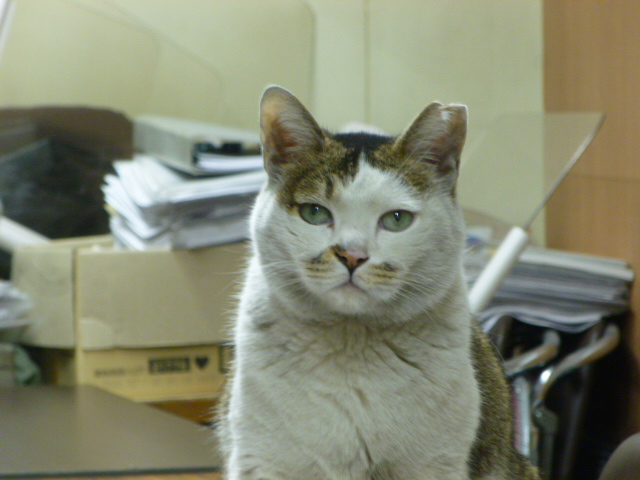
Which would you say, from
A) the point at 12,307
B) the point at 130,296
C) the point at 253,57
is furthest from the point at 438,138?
the point at 253,57

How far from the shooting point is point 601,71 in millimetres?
1664

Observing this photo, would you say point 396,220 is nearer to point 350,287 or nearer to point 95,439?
point 350,287

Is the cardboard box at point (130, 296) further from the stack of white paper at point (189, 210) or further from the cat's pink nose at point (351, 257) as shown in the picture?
the cat's pink nose at point (351, 257)

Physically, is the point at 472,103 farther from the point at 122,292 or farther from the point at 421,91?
the point at 122,292

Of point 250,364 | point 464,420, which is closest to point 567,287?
point 464,420

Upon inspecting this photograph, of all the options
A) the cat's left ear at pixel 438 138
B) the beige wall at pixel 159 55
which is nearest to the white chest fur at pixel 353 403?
the cat's left ear at pixel 438 138

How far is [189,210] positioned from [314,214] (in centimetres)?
93

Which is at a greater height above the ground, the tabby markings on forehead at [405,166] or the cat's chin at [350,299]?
the tabby markings on forehead at [405,166]

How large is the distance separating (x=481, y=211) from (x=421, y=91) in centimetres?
84

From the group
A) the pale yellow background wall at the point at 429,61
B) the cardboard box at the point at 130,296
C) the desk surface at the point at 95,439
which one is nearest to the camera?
the desk surface at the point at 95,439

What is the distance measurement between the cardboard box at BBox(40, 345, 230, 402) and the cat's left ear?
1.01 m

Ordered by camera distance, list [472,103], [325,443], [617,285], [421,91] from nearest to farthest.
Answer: [325,443], [617,285], [472,103], [421,91]

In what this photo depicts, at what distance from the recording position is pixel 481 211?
1.76 metres

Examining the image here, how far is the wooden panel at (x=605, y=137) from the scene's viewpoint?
60.8 inches
